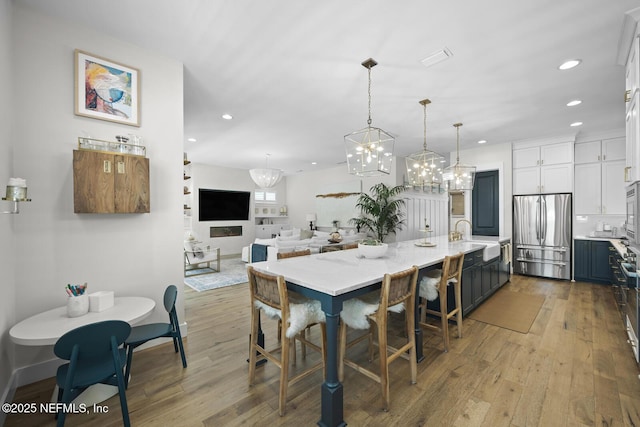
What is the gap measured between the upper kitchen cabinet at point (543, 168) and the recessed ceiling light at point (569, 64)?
10.3 ft

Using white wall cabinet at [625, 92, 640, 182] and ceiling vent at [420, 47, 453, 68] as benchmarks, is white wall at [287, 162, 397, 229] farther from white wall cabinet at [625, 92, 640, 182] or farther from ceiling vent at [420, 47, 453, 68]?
white wall cabinet at [625, 92, 640, 182]

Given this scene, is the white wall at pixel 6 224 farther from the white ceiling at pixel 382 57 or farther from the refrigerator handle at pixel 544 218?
the refrigerator handle at pixel 544 218

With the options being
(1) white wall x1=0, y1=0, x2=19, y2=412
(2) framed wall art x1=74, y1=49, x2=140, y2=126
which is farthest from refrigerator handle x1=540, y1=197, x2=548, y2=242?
(1) white wall x1=0, y1=0, x2=19, y2=412

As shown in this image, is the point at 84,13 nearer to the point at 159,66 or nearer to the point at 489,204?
the point at 159,66

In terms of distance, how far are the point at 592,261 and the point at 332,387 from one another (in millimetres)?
5834

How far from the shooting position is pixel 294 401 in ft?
6.05

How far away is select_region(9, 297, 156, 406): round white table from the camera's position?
1586 mm

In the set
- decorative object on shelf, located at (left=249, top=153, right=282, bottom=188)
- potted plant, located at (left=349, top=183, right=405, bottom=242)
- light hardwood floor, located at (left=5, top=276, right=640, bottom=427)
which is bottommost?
light hardwood floor, located at (left=5, top=276, right=640, bottom=427)

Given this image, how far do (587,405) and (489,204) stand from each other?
192 inches

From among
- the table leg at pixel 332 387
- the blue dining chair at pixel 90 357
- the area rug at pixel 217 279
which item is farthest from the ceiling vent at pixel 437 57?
the area rug at pixel 217 279

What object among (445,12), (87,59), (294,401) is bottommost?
(294,401)

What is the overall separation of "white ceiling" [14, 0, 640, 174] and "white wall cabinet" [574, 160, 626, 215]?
831 millimetres

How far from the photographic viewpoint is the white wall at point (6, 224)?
1.72 meters

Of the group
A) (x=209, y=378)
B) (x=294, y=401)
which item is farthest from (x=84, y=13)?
(x=294, y=401)
